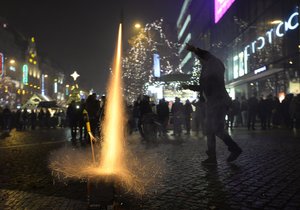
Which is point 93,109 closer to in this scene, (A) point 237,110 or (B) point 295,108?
(B) point 295,108

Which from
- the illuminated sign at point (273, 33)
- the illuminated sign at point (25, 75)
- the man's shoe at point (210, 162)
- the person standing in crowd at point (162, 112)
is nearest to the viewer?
the man's shoe at point (210, 162)

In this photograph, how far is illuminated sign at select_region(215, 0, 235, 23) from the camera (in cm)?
3833

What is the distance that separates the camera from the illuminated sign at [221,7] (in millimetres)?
38331

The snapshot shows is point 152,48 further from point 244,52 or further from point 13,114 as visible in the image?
point 13,114

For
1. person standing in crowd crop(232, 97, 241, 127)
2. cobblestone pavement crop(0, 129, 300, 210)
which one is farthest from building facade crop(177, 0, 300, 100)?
cobblestone pavement crop(0, 129, 300, 210)

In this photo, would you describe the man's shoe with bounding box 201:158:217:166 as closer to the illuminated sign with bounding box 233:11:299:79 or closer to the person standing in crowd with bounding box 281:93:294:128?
the person standing in crowd with bounding box 281:93:294:128

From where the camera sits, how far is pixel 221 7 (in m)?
41.4

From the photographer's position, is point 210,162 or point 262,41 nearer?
point 210,162

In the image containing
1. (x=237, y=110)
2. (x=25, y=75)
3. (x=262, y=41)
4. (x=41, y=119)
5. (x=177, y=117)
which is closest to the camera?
(x=177, y=117)

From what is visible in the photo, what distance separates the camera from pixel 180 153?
31.7ft

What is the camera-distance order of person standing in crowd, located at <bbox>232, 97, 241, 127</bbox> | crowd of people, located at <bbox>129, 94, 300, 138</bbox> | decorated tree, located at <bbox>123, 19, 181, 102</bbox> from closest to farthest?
1. crowd of people, located at <bbox>129, 94, 300, 138</bbox>
2. person standing in crowd, located at <bbox>232, 97, 241, 127</bbox>
3. decorated tree, located at <bbox>123, 19, 181, 102</bbox>

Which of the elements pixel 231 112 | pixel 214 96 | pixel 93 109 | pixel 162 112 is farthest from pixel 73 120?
pixel 214 96

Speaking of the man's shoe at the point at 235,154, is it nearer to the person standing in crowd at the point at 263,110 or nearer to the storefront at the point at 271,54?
the person standing in crowd at the point at 263,110

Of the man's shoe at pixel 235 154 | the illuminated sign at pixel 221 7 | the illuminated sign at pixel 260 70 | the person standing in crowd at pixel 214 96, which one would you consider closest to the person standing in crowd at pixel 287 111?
the illuminated sign at pixel 260 70
